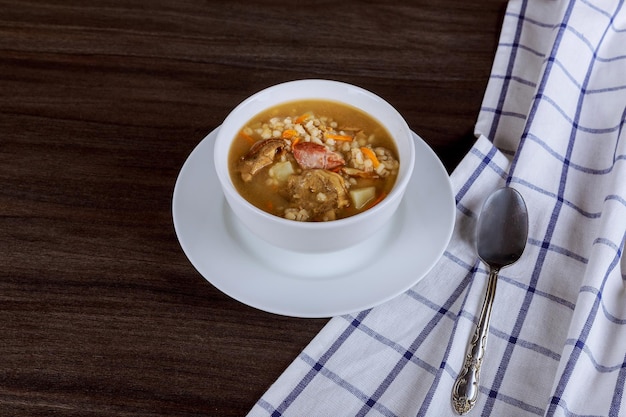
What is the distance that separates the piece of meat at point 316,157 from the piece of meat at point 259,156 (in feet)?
0.12

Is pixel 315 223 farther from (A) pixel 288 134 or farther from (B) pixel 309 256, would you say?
(A) pixel 288 134

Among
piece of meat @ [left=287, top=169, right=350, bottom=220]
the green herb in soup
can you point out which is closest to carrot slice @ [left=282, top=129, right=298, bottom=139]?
the green herb in soup

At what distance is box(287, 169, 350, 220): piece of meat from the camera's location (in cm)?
138

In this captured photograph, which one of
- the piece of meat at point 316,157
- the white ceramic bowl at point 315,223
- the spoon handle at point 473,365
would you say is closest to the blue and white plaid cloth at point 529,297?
the spoon handle at point 473,365

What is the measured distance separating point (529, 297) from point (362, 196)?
1.37 feet

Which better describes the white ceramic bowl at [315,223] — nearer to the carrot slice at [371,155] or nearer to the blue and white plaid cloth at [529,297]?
the carrot slice at [371,155]

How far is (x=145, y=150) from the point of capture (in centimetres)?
169

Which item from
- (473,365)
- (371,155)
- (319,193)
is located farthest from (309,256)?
(473,365)

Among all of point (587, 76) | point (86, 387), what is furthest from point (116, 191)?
point (587, 76)

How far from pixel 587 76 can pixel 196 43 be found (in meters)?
1.10

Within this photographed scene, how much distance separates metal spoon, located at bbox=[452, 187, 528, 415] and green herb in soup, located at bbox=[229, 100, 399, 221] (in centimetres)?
25

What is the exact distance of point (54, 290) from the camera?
1.42 m

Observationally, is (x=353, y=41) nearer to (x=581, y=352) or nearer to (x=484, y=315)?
(x=484, y=315)

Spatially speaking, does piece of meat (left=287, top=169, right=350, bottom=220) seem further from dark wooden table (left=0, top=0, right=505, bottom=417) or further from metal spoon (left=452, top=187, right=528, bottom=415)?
metal spoon (left=452, top=187, right=528, bottom=415)
